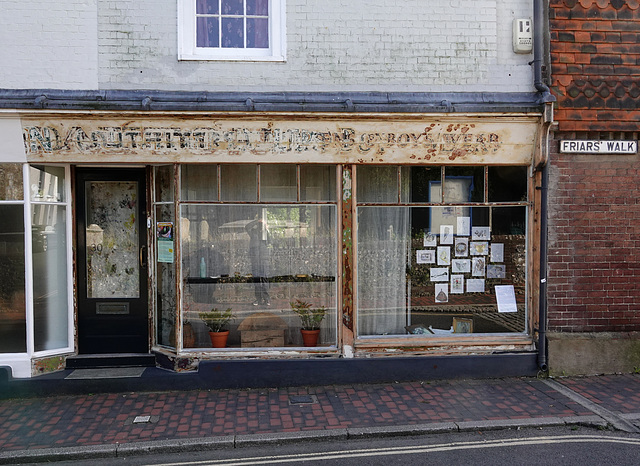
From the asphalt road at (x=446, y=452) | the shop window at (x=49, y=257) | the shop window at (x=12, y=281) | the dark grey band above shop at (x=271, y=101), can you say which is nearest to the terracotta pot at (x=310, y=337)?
the asphalt road at (x=446, y=452)

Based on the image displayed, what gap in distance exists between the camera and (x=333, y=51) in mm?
7000

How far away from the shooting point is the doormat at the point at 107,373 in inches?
268

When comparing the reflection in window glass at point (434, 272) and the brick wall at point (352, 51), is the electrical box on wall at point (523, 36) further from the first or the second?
the reflection in window glass at point (434, 272)

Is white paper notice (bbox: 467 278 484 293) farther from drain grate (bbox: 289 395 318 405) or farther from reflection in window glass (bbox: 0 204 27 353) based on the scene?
reflection in window glass (bbox: 0 204 27 353)

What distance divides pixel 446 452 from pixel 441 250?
10.3ft

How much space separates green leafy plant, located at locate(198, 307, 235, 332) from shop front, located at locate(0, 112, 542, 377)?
0.06ft

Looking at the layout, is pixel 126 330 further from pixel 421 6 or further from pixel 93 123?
pixel 421 6

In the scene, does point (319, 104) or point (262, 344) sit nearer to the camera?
point (319, 104)

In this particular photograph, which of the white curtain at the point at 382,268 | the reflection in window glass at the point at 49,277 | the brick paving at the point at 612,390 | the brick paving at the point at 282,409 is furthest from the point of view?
the white curtain at the point at 382,268

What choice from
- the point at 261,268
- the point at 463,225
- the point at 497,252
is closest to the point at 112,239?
the point at 261,268

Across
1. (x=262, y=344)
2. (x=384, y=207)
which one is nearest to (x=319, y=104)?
(x=384, y=207)

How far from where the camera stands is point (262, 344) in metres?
7.38

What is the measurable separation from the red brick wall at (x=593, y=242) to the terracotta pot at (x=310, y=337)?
10.5ft

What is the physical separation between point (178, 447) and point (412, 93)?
5026mm
